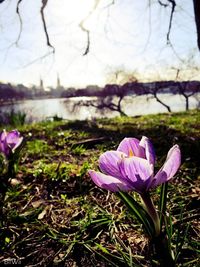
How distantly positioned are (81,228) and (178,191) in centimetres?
66

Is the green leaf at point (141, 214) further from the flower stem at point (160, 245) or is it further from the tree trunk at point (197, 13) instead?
the tree trunk at point (197, 13)

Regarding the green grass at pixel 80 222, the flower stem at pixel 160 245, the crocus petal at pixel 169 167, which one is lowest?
the green grass at pixel 80 222

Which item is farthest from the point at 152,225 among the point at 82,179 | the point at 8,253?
the point at 82,179

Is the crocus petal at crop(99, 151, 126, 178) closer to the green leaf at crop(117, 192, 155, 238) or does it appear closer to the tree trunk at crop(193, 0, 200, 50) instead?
the green leaf at crop(117, 192, 155, 238)

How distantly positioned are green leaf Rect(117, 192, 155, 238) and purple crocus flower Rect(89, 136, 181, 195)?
0.29 ft

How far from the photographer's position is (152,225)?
0.90 meters

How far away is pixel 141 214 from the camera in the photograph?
0.95m

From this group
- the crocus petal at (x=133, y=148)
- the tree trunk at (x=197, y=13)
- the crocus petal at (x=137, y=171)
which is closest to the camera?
the crocus petal at (x=137, y=171)

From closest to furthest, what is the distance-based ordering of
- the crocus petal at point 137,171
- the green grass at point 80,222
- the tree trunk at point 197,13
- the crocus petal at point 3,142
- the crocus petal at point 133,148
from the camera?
1. the crocus petal at point 137,171
2. the crocus petal at point 133,148
3. the green grass at point 80,222
4. the crocus petal at point 3,142
5. the tree trunk at point 197,13

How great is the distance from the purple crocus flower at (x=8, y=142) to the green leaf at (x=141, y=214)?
3.64ft

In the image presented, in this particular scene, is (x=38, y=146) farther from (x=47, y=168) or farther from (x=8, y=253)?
(x=8, y=253)

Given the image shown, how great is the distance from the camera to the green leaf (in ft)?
2.95

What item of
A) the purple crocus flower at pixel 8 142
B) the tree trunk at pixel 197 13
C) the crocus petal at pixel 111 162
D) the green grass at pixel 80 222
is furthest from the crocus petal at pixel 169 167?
the tree trunk at pixel 197 13

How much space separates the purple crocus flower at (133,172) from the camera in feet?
2.68
